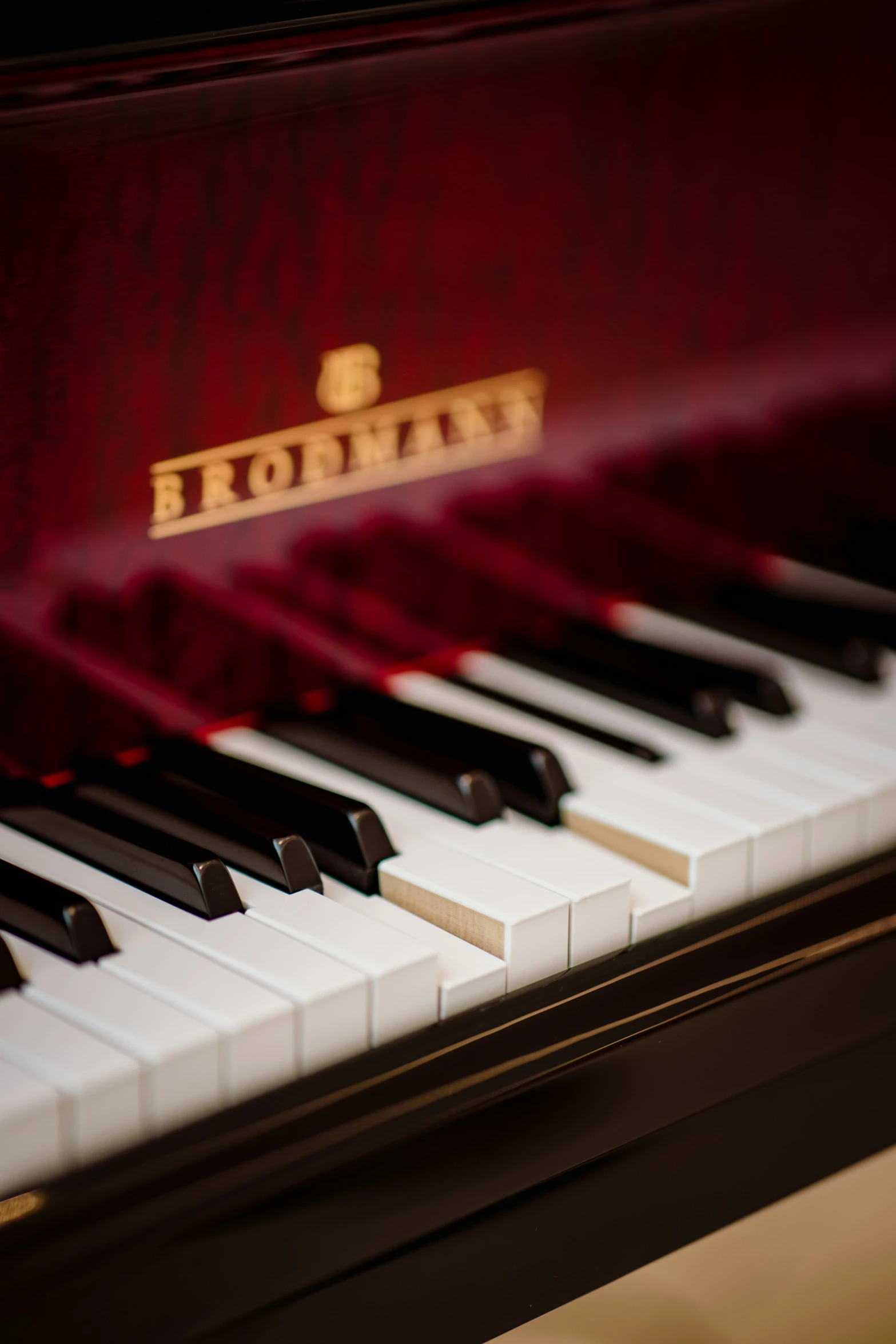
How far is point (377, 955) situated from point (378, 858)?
0.13 meters

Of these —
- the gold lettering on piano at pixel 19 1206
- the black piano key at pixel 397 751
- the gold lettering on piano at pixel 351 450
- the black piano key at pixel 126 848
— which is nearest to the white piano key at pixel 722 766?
the black piano key at pixel 397 751

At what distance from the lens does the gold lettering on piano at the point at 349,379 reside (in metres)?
1.33

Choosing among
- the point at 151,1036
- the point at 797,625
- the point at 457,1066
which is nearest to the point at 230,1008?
the point at 151,1036

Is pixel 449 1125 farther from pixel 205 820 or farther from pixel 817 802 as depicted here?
pixel 817 802

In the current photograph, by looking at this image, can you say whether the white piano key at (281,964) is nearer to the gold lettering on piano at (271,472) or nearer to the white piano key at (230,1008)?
the white piano key at (230,1008)

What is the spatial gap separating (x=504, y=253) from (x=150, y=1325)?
37.2 inches

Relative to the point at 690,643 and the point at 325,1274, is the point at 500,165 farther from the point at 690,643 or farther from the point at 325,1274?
the point at 325,1274

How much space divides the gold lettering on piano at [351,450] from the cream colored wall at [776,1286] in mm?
668

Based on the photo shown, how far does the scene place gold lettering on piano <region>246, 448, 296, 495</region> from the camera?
1.30m

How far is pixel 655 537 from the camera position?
64.8 inches

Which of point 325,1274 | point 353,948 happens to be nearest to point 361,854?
point 353,948

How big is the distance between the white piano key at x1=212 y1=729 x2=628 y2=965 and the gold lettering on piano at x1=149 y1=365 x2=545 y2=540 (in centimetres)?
20

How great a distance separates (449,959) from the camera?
1.03 m

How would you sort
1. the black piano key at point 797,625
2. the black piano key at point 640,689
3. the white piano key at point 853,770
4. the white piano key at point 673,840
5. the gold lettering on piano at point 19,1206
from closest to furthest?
the gold lettering on piano at point 19,1206 < the white piano key at point 673,840 < the white piano key at point 853,770 < the black piano key at point 640,689 < the black piano key at point 797,625
